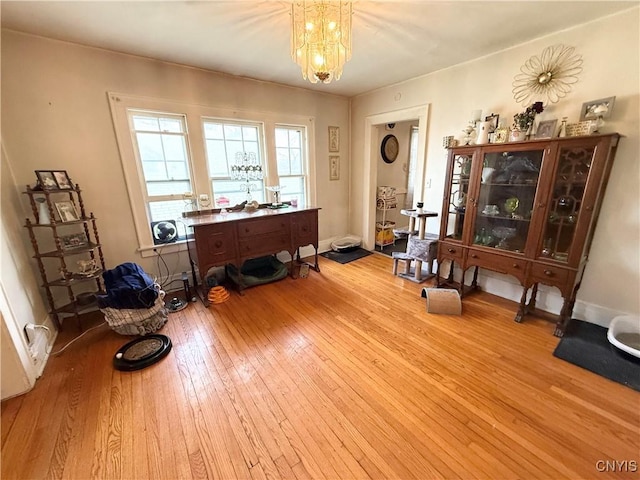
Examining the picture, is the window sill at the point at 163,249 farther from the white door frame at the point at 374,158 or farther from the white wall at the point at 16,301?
the white door frame at the point at 374,158

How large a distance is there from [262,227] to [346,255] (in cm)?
159

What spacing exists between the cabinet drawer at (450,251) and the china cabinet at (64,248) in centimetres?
333

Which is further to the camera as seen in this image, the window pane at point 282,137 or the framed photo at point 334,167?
the framed photo at point 334,167

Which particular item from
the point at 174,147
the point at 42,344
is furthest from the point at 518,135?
the point at 42,344

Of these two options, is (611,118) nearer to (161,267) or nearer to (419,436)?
(419,436)

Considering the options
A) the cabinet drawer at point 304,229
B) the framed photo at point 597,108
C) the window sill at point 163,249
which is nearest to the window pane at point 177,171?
the window sill at point 163,249

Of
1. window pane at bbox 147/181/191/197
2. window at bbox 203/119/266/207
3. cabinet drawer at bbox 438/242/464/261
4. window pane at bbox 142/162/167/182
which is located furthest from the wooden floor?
window at bbox 203/119/266/207

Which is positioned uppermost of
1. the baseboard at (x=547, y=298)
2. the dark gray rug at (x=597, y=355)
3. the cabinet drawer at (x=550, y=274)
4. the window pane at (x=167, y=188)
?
the window pane at (x=167, y=188)

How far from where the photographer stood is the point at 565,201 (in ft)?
6.70

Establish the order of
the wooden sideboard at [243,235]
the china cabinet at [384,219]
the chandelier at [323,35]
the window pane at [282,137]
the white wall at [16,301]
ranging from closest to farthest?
the white wall at [16,301], the chandelier at [323,35], the wooden sideboard at [243,235], the window pane at [282,137], the china cabinet at [384,219]

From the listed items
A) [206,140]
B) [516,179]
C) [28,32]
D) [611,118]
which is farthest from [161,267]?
[611,118]

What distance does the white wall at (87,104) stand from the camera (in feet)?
6.75

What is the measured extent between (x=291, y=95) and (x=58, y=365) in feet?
11.7

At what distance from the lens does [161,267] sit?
9.63 feet
